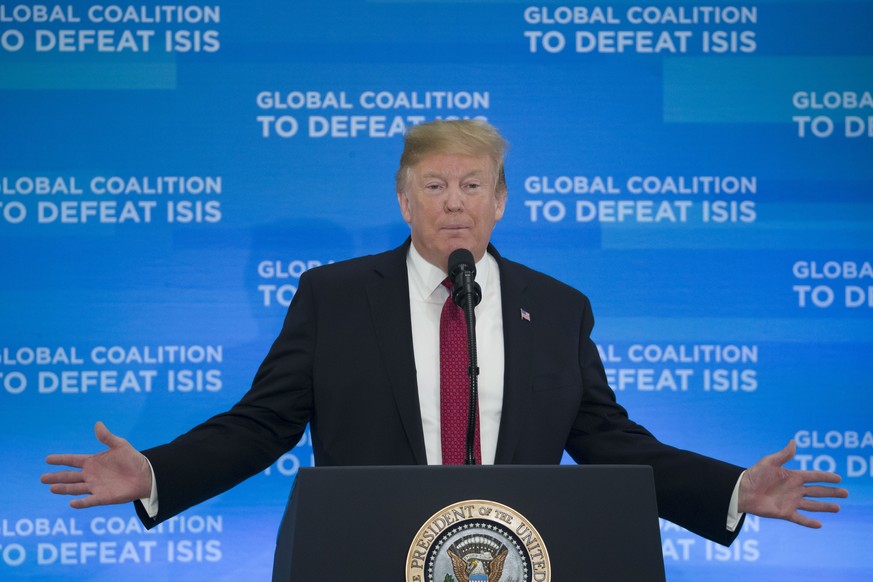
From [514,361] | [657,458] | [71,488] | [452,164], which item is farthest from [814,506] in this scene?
[71,488]

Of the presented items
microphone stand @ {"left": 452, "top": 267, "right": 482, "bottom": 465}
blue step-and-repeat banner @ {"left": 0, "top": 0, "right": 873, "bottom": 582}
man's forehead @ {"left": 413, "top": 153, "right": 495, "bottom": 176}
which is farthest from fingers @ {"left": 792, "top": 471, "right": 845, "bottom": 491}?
blue step-and-repeat banner @ {"left": 0, "top": 0, "right": 873, "bottom": 582}

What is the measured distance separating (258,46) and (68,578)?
1.79 meters

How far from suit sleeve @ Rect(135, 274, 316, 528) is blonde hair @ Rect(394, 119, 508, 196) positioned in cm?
37

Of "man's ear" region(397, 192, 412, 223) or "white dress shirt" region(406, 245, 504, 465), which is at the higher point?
"man's ear" region(397, 192, 412, 223)

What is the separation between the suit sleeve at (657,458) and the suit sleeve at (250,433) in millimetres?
599

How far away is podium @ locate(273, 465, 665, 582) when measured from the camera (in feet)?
4.17

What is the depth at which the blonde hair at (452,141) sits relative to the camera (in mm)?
2102

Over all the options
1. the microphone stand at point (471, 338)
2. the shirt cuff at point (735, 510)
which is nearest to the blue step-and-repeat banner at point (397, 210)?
the shirt cuff at point (735, 510)

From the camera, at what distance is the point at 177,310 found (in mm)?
3146

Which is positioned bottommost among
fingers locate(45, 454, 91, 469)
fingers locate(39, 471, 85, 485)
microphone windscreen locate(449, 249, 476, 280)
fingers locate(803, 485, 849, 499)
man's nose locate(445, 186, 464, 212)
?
fingers locate(803, 485, 849, 499)

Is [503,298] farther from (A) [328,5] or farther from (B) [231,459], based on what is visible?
(A) [328,5]

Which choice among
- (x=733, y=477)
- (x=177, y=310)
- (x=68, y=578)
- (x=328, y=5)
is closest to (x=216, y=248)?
(x=177, y=310)

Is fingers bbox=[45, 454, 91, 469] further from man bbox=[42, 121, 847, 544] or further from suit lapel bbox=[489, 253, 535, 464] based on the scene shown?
suit lapel bbox=[489, 253, 535, 464]

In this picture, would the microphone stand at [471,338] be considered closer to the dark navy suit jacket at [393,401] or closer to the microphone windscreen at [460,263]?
the microphone windscreen at [460,263]
